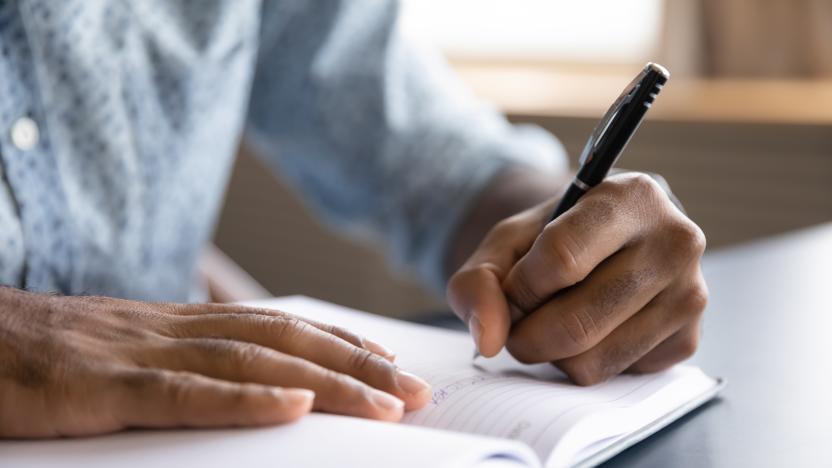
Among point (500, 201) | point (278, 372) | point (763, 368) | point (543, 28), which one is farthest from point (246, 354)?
point (543, 28)

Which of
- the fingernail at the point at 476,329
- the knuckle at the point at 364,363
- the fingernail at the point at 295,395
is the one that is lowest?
the fingernail at the point at 476,329

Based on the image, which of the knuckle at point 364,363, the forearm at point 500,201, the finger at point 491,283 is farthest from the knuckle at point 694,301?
the forearm at point 500,201

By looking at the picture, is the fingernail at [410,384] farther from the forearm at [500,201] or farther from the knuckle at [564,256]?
the forearm at [500,201]

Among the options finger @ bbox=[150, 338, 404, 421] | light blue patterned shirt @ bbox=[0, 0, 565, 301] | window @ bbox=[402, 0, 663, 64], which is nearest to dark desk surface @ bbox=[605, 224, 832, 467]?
finger @ bbox=[150, 338, 404, 421]

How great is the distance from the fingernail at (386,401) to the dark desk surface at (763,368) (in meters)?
0.11

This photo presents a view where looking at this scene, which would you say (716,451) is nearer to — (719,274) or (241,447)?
(241,447)

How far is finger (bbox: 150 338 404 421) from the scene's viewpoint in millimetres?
457

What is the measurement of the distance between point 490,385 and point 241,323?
0.14 m

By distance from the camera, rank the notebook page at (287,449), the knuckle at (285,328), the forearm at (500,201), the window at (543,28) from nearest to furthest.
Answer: the notebook page at (287,449) → the knuckle at (285,328) → the forearm at (500,201) → the window at (543,28)

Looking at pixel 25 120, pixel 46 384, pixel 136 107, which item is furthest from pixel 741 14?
pixel 46 384

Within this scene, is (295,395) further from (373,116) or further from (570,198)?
(373,116)

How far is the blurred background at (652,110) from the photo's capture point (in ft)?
6.11

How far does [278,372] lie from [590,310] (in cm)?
18

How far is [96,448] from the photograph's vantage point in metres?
0.42
